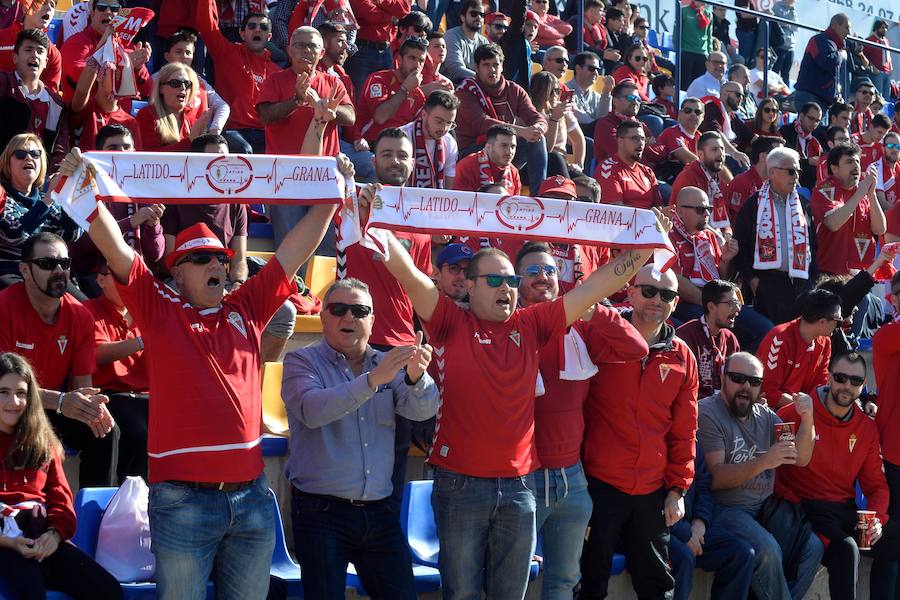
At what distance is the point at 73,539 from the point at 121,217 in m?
2.17

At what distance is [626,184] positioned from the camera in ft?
35.2

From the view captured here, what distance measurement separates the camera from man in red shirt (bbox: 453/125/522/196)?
9.05m

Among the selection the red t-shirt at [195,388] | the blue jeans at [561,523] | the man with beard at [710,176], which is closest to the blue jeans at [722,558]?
the blue jeans at [561,523]

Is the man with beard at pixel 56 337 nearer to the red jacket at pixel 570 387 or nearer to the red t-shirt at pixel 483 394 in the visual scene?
the red t-shirt at pixel 483 394

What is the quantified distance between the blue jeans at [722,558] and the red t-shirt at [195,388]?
262 centimetres

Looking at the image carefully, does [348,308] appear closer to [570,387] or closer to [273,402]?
[570,387]

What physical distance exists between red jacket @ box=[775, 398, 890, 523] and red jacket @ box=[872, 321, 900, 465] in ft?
0.33

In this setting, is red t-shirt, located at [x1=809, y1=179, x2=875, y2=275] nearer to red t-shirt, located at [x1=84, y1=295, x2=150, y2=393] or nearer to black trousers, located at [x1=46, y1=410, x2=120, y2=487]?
red t-shirt, located at [x1=84, y1=295, x2=150, y2=393]

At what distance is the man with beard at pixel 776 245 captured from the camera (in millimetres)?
9906

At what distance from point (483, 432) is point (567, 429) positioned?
22.7 inches

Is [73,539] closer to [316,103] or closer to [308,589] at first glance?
[308,589]

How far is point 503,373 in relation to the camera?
18.2 feet

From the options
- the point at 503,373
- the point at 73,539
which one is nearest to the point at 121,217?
the point at 73,539

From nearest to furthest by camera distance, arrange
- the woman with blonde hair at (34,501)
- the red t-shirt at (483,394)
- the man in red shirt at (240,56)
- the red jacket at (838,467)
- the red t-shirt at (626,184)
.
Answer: the woman with blonde hair at (34,501) → the red t-shirt at (483,394) → the red jacket at (838,467) → the man in red shirt at (240,56) → the red t-shirt at (626,184)
